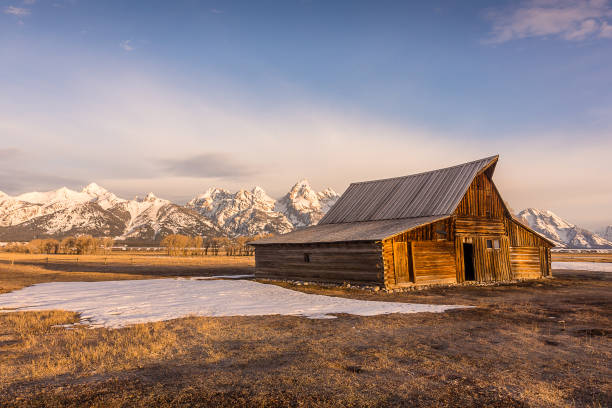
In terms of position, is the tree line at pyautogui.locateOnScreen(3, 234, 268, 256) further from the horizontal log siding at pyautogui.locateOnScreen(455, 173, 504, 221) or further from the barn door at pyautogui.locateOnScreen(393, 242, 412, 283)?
the barn door at pyautogui.locateOnScreen(393, 242, 412, 283)

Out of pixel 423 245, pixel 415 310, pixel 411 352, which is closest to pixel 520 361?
pixel 411 352

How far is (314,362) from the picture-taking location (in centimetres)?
800

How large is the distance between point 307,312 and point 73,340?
7871 mm

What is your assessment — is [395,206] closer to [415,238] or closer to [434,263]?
[415,238]

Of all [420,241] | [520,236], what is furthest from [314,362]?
[520,236]

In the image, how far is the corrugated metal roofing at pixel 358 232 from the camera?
23336 millimetres

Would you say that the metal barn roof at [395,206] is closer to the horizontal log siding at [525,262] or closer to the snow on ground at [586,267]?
the horizontal log siding at [525,262]

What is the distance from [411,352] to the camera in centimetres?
874

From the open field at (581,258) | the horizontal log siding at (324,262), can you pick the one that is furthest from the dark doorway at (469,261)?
the open field at (581,258)

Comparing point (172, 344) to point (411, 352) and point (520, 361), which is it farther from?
point (520, 361)

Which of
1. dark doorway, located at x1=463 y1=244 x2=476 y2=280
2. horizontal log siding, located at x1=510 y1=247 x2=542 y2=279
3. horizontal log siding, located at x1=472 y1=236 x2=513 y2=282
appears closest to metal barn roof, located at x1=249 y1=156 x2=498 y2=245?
horizontal log siding, located at x1=472 y1=236 x2=513 y2=282

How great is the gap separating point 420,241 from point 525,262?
470 inches

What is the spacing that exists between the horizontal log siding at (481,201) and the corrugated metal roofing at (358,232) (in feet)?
10.3

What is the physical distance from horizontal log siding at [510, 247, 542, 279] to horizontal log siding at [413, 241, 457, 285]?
7.04 metres
